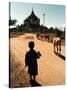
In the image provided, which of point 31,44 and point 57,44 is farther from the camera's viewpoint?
point 57,44

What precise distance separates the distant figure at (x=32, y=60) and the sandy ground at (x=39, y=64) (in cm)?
3

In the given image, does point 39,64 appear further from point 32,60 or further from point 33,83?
point 33,83

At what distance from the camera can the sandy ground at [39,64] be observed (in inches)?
89.4

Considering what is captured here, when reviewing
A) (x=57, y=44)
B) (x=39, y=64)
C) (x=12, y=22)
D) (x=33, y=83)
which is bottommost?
(x=33, y=83)

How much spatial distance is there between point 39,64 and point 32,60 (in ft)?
0.28

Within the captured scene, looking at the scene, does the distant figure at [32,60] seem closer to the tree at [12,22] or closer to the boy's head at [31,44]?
the boy's head at [31,44]

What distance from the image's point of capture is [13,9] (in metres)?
2.29

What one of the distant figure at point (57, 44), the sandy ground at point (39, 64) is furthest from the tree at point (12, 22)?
the distant figure at point (57, 44)

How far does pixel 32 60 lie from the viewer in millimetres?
2352

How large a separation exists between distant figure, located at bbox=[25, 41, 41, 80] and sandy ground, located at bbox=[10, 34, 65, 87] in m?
→ 0.03

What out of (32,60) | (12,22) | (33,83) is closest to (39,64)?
(32,60)

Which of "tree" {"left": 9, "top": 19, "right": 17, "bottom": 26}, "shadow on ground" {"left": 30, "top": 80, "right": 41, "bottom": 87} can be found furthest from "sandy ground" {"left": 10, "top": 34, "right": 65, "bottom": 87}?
"tree" {"left": 9, "top": 19, "right": 17, "bottom": 26}

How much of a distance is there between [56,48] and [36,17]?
1.30 feet

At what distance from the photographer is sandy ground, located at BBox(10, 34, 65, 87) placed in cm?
227
